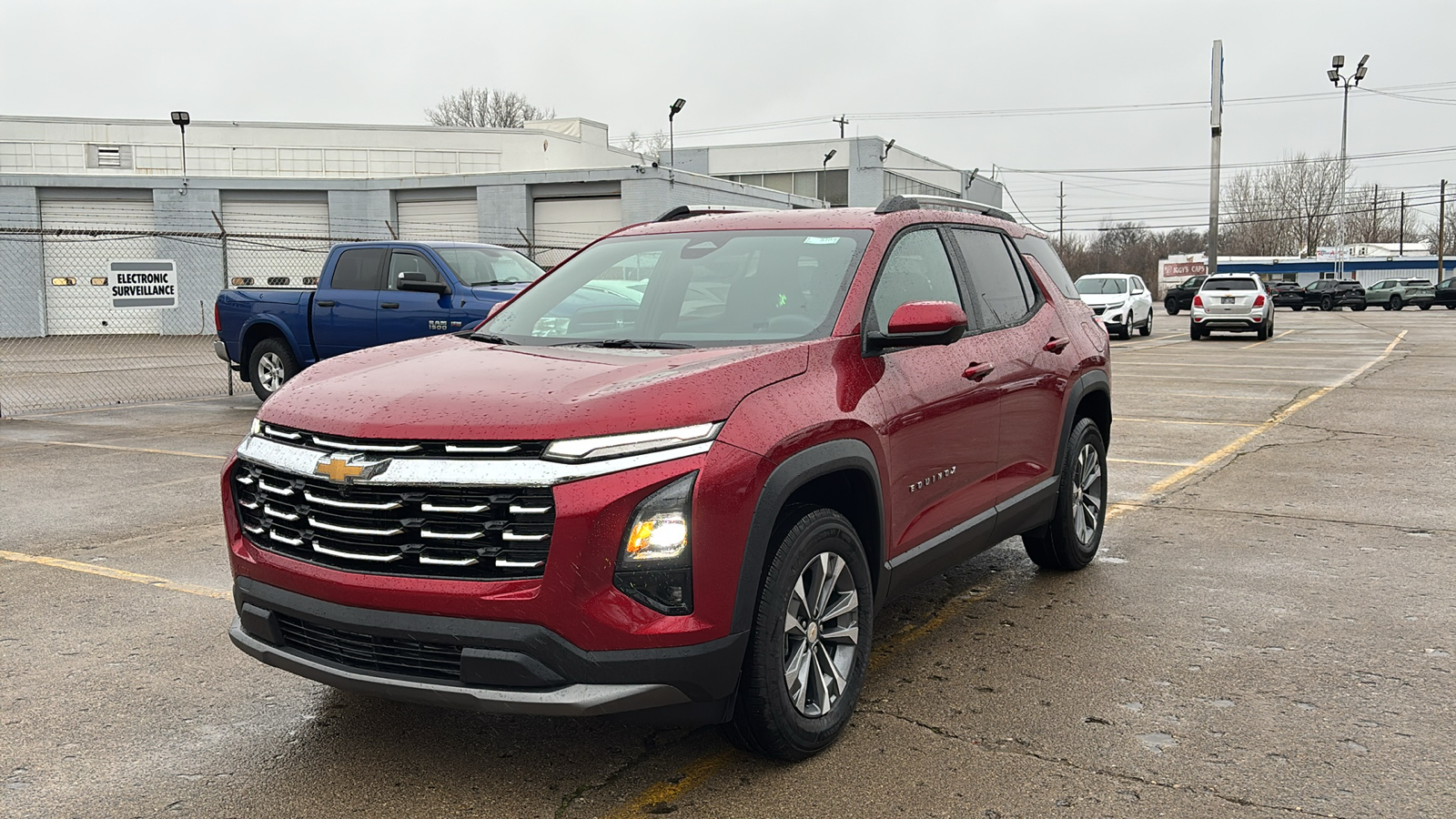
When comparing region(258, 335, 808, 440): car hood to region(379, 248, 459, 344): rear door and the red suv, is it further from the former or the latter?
region(379, 248, 459, 344): rear door

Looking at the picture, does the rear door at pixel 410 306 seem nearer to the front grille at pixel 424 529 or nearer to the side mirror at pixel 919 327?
the side mirror at pixel 919 327

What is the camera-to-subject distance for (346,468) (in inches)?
127

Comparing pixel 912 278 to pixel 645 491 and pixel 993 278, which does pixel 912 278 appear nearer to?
pixel 993 278

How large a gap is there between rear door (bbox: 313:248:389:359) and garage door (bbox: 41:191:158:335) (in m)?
26.2

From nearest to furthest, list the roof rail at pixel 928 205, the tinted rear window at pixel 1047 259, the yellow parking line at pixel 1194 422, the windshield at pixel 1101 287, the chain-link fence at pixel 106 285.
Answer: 1. the roof rail at pixel 928 205
2. the tinted rear window at pixel 1047 259
3. the yellow parking line at pixel 1194 422
4. the windshield at pixel 1101 287
5. the chain-link fence at pixel 106 285

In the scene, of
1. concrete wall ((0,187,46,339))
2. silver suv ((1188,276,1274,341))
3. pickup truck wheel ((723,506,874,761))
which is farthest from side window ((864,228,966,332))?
concrete wall ((0,187,46,339))

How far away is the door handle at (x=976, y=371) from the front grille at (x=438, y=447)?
6.88 feet

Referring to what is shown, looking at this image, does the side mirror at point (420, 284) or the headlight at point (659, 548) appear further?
the side mirror at point (420, 284)

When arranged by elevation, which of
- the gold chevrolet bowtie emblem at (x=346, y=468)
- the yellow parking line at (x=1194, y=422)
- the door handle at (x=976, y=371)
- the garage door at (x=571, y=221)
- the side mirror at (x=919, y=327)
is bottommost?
the yellow parking line at (x=1194, y=422)

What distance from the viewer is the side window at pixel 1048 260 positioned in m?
5.91

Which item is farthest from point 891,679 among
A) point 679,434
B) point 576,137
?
point 576,137

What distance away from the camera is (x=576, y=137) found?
4938 centimetres

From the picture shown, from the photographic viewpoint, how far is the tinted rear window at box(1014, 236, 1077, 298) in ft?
19.4

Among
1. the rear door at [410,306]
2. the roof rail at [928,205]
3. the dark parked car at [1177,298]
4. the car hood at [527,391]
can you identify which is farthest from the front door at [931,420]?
the dark parked car at [1177,298]
